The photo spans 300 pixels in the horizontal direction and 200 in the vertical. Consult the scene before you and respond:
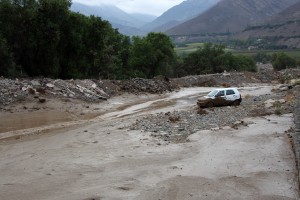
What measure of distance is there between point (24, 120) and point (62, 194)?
52.1ft

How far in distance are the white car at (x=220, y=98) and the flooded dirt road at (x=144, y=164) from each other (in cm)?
688

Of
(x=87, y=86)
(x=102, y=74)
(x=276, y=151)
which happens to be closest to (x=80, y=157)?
(x=276, y=151)

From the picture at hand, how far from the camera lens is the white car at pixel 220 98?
31406 millimetres

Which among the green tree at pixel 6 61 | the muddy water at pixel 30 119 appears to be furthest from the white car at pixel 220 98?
the green tree at pixel 6 61

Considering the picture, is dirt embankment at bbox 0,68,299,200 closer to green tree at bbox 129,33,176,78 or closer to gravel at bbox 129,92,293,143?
gravel at bbox 129,92,293,143

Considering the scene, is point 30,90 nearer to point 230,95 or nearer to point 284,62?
point 230,95

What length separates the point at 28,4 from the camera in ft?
143

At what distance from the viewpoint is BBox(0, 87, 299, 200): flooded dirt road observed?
12.2 m

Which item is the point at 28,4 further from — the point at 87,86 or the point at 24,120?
the point at 24,120

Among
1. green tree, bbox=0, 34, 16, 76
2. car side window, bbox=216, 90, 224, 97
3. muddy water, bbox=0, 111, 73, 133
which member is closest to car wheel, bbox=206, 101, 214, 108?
car side window, bbox=216, 90, 224, 97

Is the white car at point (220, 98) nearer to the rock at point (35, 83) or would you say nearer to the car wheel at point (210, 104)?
the car wheel at point (210, 104)

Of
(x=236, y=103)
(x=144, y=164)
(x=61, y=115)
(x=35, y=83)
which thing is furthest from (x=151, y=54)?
(x=144, y=164)

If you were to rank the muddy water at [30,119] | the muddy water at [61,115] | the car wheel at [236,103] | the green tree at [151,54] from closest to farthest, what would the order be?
the muddy water at [30,119]
the muddy water at [61,115]
the car wheel at [236,103]
the green tree at [151,54]

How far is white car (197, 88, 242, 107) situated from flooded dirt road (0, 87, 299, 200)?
271 inches
